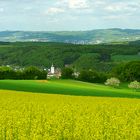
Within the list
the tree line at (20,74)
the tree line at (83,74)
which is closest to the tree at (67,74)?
the tree line at (83,74)

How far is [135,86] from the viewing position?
95.2 meters

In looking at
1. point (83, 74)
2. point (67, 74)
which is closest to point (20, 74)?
point (67, 74)

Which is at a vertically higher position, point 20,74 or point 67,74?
point 20,74

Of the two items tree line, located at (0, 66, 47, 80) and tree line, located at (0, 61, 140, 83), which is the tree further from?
tree line, located at (0, 66, 47, 80)

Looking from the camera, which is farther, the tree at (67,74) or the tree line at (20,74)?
the tree at (67,74)

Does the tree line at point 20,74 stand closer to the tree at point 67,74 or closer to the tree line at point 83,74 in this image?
the tree line at point 83,74

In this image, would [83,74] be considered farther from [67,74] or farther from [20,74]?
[20,74]

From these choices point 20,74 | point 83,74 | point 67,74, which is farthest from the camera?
point 67,74

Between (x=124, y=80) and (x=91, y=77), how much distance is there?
1102 centimetres

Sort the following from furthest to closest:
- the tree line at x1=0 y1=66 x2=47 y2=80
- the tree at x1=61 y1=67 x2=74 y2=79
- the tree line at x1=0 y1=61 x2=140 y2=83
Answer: the tree at x1=61 y1=67 x2=74 y2=79, the tree line at x1=0 y1=61 x2=140 y2=83, the tree line at x1=0 y1=66 x2=47 y2=80

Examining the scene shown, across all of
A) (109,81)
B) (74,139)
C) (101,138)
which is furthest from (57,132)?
(109,81)

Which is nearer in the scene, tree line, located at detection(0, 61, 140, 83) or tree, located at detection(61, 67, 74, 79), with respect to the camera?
tree line, located at detection(0, 61, 140, 83)

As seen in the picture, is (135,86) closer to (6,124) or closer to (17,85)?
(17,85)

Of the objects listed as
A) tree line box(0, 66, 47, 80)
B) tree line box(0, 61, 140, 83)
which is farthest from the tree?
tree line box(0, 66, 47, 80)
